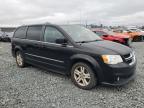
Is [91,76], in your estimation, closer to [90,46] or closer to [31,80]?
[90,46]

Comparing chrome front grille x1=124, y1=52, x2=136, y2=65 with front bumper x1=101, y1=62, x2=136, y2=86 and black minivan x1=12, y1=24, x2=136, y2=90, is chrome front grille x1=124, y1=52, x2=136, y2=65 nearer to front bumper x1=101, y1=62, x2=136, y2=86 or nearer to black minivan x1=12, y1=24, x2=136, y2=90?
black minivan x1=12, y1=24, x2=136, y2=90

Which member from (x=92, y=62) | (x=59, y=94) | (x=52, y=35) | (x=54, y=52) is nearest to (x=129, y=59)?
(x=92, y=62)

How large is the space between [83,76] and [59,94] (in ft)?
2.52

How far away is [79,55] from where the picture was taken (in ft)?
14.5

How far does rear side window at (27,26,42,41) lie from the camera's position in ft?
18.9

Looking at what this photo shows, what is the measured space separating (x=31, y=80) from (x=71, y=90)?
4.69 ft

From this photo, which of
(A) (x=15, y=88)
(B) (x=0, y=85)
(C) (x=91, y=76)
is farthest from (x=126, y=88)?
(B) (x=0, y=85)

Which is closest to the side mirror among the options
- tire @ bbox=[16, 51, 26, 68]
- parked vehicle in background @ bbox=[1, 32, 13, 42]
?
tire @ bbox=[16, 51, 26, 68]

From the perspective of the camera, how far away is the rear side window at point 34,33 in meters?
5.76

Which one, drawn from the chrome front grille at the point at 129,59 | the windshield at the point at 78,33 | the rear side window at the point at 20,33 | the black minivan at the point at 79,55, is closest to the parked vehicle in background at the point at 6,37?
the rear side window at the point at 20,33

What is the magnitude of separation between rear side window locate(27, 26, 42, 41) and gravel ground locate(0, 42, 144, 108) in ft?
4.28

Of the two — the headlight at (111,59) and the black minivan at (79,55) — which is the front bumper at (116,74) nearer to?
the black minivan at (79,55)

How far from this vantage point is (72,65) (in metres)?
4.72

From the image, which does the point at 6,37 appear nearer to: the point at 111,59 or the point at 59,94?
the point at 59,94
